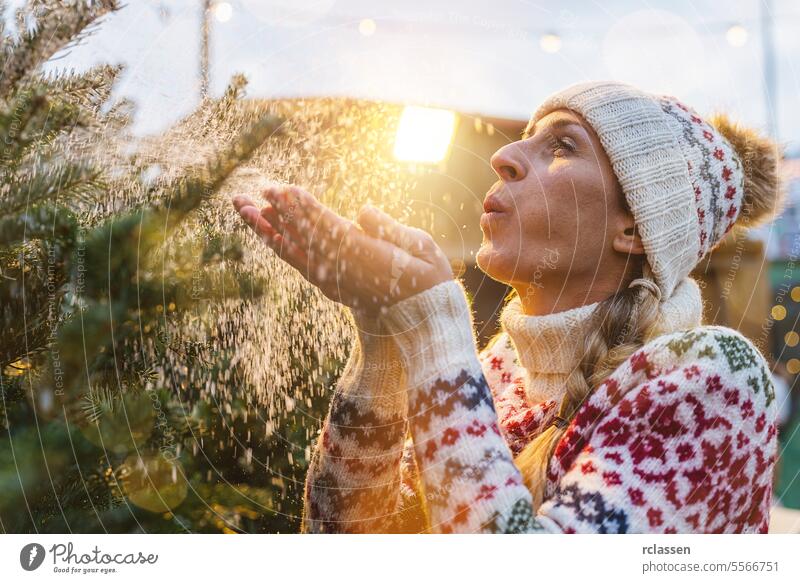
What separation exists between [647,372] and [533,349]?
0.32 feet

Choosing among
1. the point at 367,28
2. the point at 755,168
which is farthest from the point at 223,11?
the point at 755,168

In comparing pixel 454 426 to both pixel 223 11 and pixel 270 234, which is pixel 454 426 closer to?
pixel 270 234

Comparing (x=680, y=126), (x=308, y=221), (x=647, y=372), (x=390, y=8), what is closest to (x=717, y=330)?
(x=647, y=372)

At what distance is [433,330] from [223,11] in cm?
37

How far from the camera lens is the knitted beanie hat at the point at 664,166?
0.54 meters

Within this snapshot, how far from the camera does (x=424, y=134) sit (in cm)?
66

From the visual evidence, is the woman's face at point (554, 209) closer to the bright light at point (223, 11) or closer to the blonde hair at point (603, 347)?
the blonde hair at point (603, 347)

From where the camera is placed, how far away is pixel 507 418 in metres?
0.60

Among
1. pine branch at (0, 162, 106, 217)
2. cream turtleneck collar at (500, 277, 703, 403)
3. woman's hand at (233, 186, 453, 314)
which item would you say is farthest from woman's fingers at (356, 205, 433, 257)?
pine branch at (0, 162, 106, 217)

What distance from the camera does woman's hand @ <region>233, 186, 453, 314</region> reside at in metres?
0.47

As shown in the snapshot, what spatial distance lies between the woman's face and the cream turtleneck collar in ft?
A: 0.10

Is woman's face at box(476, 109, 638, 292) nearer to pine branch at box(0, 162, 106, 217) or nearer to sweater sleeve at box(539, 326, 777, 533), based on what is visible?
sweater sleeve at box(539, 326, 777, 533)

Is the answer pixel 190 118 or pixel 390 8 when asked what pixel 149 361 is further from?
pixel 390 8

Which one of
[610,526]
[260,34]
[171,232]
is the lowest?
[610,526]
